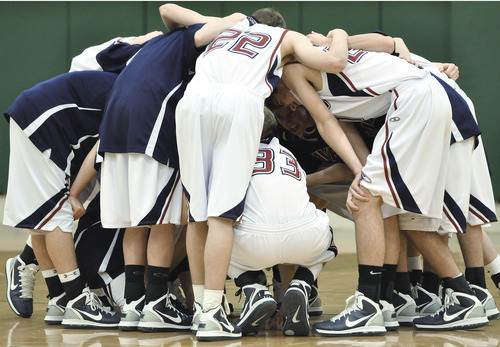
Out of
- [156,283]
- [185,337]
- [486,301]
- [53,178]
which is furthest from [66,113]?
[486,301]

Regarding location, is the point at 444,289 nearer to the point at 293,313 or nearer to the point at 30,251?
the point at 293,313

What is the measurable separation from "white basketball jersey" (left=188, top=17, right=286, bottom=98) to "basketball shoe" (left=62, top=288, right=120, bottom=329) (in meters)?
1.27

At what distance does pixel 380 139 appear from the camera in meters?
3.59

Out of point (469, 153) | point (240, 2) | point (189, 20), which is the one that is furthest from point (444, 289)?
point (240, 2)

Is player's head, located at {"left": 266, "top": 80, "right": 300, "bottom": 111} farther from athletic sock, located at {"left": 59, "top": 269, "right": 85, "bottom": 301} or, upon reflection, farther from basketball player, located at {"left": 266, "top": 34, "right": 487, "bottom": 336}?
athletic sock, located at {"left": 59, "top": 269, "right": 85, "bottom": 301}

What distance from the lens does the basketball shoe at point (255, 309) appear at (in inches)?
133

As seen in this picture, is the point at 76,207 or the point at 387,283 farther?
the point at 76,207

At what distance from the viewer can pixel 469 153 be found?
3.73 m

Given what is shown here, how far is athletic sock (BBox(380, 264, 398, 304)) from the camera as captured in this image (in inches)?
144

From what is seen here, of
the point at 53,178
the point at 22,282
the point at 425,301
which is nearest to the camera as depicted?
the point at 53,178

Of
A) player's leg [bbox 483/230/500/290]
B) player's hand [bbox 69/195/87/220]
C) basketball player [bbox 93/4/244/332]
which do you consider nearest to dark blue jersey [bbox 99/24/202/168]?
basketball player [bbox 93/4/244/332]

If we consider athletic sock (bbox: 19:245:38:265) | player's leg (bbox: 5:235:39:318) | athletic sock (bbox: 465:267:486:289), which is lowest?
player's leg (bbox: 5:235:39:318)

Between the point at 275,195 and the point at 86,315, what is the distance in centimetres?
119

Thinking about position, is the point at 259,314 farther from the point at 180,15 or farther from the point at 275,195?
the point at 180,15
